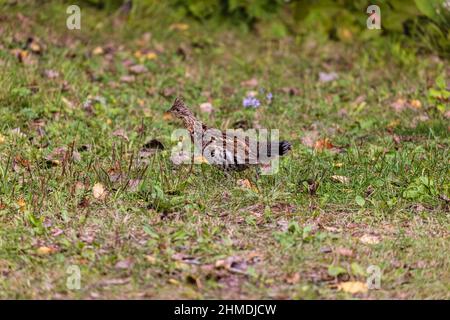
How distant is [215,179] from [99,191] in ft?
2.71

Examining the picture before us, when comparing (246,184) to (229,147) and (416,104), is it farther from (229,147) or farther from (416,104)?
A: (416,104)

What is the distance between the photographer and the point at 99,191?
5.77 meters

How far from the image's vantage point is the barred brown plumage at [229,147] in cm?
612

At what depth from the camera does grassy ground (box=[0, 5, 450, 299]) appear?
490 centimetres

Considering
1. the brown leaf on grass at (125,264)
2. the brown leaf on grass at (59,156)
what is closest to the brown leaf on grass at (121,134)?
the brown leaf on grass at (59,156)

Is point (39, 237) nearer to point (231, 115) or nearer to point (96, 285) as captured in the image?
point (96, 285)

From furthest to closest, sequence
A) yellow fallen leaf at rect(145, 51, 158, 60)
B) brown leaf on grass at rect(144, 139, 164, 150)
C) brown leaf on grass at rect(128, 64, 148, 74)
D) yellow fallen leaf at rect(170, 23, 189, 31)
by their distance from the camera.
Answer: yellow fallen leaf at rect(170, 23, 189, 31) < yellow fallen leaf at rect(145, 51, 158, 60) < brown leaf on grass at rect(128, 64, 148, 74) < brown leaf on grass at rect(144, 139, 164, 150)

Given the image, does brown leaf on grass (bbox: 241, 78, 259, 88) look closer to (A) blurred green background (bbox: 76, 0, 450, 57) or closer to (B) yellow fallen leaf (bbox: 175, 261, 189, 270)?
(A) blurred green background (bbox: 76, 0, 450, 57)

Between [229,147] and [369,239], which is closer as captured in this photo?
[369,239]

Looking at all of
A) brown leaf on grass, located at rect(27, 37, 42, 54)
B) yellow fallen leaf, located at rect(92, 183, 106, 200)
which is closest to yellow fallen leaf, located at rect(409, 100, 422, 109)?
yellow fallen leaf, located at rect(92, 183, 106, 200)

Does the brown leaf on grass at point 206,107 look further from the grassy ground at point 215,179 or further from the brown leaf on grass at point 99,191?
the brown leaf on grass at point 99,191

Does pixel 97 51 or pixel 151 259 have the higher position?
pixel 97 51

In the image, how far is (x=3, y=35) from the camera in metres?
8.77

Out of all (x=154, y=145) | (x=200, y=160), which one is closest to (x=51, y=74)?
(x=154, y=145)
